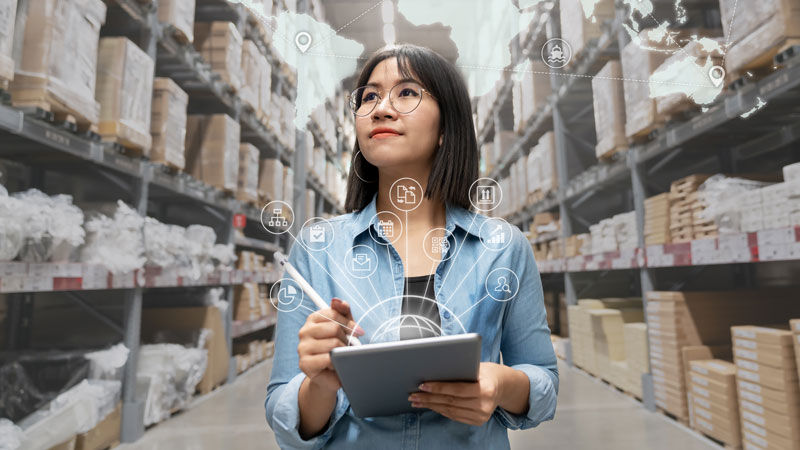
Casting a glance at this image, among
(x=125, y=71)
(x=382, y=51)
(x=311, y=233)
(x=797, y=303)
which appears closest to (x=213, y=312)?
(x=125, y=71)

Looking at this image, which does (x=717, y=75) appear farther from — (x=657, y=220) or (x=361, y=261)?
(x=361, y=261)

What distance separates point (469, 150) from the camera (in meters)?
0.75

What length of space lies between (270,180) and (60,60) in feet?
2.30

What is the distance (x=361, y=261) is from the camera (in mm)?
723

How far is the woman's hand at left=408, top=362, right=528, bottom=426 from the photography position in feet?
1.74

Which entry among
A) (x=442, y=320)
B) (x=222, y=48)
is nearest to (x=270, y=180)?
(x=222, y=48)

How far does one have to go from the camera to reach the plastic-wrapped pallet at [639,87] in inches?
78.3

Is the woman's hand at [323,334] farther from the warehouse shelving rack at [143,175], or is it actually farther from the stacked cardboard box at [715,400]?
the stacked cardboard box at [715,400]

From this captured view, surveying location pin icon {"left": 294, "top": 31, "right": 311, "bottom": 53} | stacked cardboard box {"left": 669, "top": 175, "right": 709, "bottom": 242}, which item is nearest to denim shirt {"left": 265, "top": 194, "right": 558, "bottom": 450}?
location pin icon {"left": 294, "top": 31, "right": 311, "bottom": 53}

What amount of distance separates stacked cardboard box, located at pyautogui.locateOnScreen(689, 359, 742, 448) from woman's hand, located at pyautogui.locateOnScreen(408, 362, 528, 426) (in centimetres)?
159

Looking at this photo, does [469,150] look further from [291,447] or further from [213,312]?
[213,312]

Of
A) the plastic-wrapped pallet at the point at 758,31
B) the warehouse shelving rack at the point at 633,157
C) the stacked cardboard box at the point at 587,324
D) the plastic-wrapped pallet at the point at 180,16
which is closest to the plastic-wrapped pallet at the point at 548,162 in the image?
the warehouse shelving rack at the point at 633,157

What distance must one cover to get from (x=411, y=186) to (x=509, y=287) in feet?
0.73

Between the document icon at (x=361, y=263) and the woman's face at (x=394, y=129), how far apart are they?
15 cm
